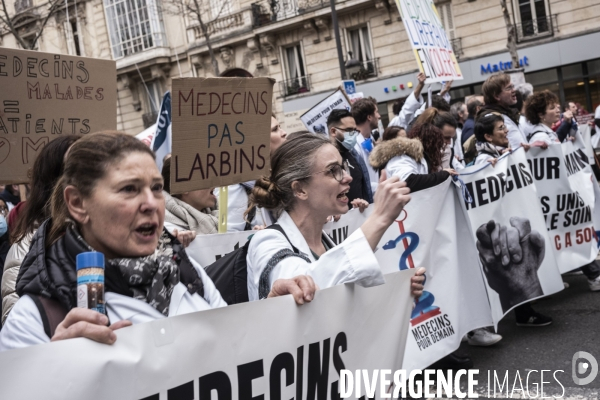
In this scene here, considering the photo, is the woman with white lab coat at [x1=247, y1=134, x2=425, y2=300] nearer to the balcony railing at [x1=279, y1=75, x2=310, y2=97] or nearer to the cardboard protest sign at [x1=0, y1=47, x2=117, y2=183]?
the cardboard protest sign at [x1=0, y1=47, x2=117, y2=183]

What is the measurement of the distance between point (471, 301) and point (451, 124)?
2035 mm

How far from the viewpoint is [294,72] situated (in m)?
25.9

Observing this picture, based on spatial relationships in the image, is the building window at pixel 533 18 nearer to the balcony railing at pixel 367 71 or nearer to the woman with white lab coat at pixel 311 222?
the balcony railing at pixel 367 71

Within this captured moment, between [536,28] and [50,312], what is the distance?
20.9 metres

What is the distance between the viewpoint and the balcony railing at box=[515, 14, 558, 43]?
20.1 meters

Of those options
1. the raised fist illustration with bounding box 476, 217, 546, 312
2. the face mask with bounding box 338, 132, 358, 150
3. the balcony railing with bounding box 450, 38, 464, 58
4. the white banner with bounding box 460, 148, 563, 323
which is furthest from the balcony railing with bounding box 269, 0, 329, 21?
the raised fist illustration with bounding box 476, 217, 546, 312

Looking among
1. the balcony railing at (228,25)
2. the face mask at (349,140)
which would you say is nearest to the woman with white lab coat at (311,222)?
the face mask at (349,140)

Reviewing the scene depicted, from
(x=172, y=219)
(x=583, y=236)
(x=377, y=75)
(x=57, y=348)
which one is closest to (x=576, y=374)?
(x=583, y=236)

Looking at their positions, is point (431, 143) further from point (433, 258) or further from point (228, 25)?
point (228, 25)

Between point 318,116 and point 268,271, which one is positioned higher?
point 318,116

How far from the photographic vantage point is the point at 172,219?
12.9 feet

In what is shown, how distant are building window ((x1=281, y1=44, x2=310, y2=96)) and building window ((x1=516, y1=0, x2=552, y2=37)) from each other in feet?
25.9

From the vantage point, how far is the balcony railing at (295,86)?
25344mm

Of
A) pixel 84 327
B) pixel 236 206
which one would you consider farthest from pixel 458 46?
pixel 84 327
